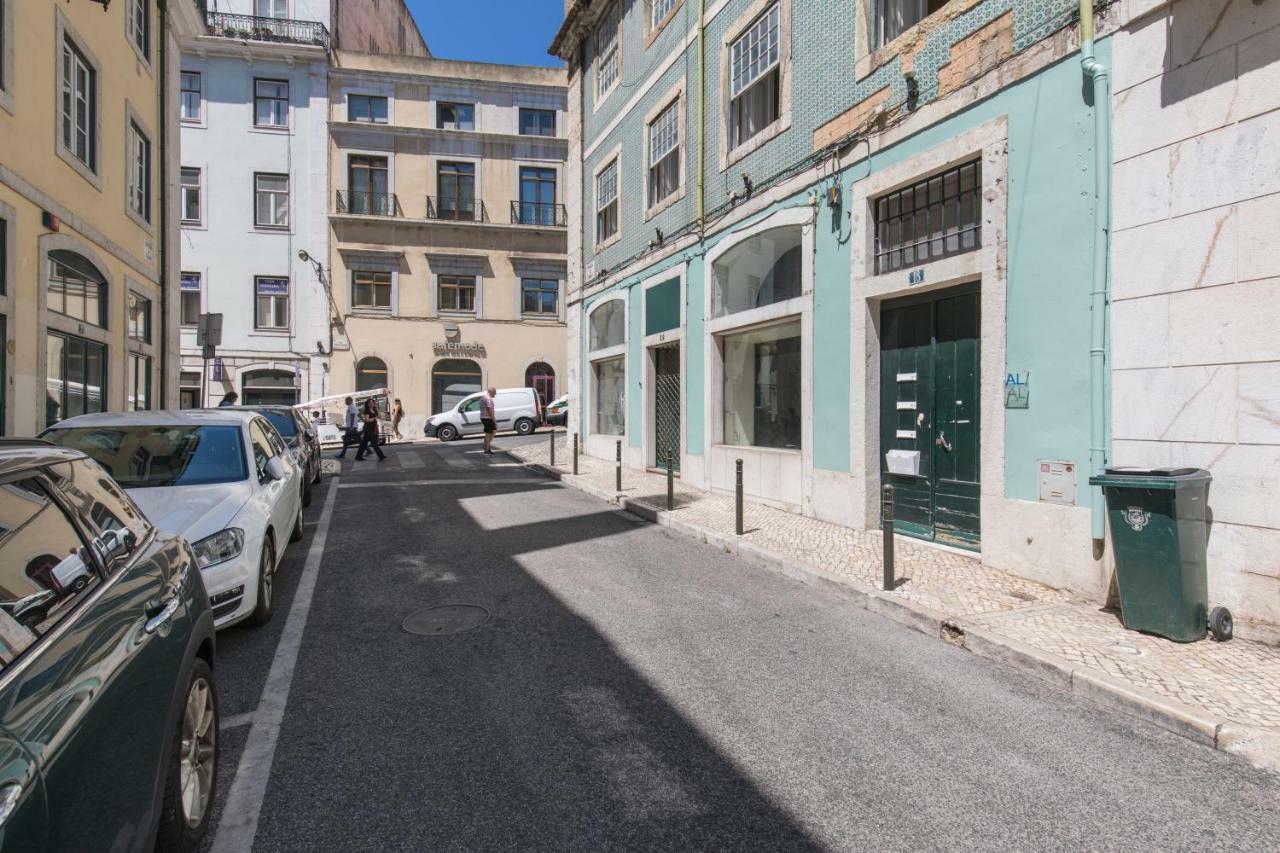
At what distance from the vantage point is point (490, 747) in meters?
3.36

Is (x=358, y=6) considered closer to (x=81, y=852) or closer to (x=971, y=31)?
(x=971, y=31)

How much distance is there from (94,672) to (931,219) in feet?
25.3

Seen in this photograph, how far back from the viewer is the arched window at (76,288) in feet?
32.3

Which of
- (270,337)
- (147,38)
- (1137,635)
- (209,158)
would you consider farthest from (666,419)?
(209,158)

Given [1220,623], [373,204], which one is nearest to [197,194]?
[373,204]

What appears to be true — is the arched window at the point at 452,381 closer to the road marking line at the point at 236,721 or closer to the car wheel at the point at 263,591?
the car wheel at the point at 263,591

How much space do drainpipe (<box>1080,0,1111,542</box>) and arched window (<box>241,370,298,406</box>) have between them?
29446 millimetres

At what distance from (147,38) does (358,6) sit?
23.9 metres

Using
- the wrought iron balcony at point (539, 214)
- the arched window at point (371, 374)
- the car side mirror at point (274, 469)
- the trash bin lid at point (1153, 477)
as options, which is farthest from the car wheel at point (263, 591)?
the wrought iron balcony at point (539, 214)

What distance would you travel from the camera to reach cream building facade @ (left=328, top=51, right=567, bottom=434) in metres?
30.0

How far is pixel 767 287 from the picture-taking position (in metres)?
10.2

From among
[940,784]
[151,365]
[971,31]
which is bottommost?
[940,784]

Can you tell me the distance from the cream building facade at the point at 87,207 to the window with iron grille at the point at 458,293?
15.9 m

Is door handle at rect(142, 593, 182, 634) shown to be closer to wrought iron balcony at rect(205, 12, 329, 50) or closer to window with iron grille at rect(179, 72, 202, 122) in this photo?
wrought iron balcony at rect(205, 12, 329, 50)
